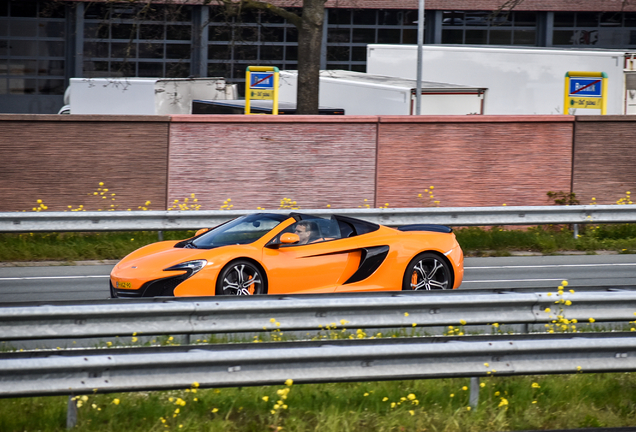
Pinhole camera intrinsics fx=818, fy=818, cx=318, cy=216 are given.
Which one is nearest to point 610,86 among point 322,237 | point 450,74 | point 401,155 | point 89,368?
point 450,74

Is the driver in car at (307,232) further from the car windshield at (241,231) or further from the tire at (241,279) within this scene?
the tire at (241,279)

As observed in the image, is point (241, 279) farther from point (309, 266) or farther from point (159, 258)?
Answer: point (159, 258)

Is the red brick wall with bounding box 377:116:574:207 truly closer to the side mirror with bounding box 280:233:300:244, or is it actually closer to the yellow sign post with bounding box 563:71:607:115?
the yellow sign post with bounding box 563:71:607:115

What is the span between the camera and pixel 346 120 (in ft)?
51.6

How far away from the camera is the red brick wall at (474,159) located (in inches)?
622

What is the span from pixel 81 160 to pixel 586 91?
35.0 ft

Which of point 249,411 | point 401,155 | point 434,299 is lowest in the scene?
point 249,411

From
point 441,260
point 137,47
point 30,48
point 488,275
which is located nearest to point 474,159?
point 488,275

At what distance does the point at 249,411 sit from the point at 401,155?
421 inches

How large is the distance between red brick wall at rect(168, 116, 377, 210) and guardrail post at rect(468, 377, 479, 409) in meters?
10.1

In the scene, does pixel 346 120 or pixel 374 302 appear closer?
pixel 374 302

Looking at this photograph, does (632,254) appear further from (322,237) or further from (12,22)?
(12,22)

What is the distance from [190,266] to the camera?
877 centimetres

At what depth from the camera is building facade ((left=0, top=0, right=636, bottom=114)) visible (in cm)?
3588
